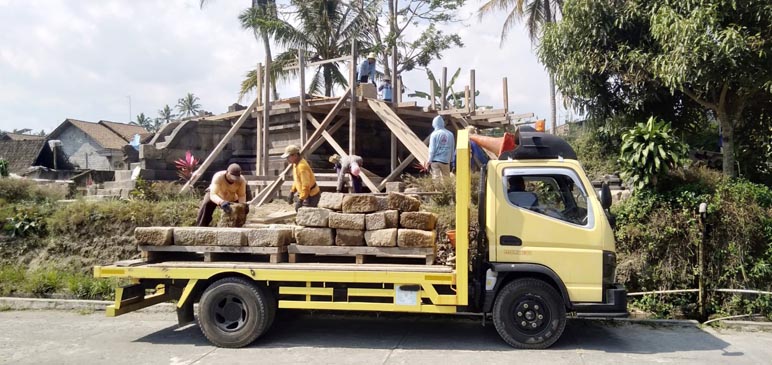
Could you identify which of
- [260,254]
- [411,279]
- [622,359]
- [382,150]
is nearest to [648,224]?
[622,359]

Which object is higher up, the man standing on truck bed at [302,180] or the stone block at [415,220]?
the man standing on truck bed at [302,180]

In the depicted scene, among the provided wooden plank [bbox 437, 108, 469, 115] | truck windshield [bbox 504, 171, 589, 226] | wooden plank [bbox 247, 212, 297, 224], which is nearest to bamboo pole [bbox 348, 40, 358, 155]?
wooden plank [bbox 437, 108, 469, 115]

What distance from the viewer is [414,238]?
634cm

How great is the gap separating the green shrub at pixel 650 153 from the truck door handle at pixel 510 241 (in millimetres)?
3214

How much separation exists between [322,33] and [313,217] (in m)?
16.3

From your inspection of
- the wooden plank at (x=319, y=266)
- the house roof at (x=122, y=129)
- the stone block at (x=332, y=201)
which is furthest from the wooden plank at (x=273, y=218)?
the house roof at (x=122, y=129)

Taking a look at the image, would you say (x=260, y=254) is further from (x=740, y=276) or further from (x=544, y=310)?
(x=740, y=276)

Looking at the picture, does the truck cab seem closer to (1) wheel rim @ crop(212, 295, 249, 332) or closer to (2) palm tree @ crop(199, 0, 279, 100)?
(1) wheel rim @ crop(212, 295, 249, 332)

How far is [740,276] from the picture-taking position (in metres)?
8.07

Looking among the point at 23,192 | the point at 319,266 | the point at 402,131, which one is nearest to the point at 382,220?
the point at 319,266

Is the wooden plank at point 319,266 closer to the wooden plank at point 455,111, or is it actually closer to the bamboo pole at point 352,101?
the bamboo pole at point 352,101

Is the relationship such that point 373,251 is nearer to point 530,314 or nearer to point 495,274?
point 495,274

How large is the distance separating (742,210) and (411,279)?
17.0 ft

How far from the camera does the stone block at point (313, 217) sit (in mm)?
6500
